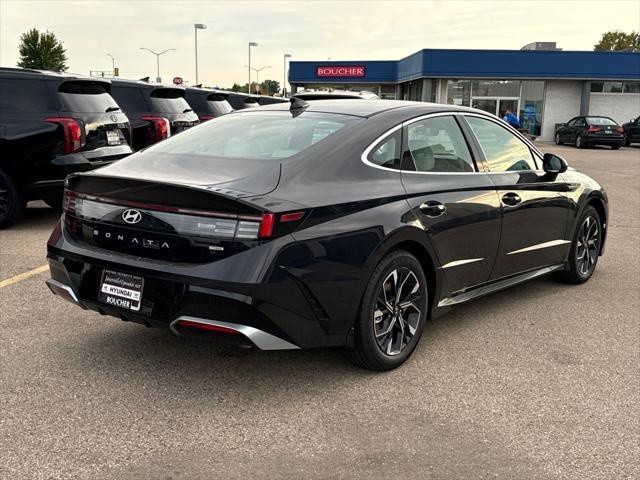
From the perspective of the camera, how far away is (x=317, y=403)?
11.2 feet

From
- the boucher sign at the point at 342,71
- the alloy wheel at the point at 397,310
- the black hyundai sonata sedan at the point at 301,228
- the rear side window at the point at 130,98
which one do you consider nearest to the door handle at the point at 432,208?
the black hyundai sonata sedan at the point at 301,228

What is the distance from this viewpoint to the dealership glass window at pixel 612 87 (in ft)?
125

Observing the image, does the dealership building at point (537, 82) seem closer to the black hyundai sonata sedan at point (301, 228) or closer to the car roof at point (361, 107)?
the car roof at point (361, 107)

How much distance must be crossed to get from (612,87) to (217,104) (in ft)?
105

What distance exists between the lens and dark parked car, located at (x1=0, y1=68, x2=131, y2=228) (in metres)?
7.41

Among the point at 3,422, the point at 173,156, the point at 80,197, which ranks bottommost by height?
the point at 3,422

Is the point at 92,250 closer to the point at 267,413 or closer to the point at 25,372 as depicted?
the point at 25,372

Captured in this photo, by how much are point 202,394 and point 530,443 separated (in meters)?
1.69

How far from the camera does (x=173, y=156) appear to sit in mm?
3855

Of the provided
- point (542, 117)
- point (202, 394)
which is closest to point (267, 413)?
point (202, 394)

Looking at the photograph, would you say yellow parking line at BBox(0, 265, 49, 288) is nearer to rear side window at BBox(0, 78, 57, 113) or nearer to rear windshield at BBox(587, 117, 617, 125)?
rear side window at BBox(0, 78, 57, 113)

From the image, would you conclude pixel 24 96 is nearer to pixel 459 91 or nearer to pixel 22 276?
pixel 22 276

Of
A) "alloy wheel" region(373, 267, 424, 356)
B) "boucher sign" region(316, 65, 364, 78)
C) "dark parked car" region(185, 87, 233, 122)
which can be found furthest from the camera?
"boucher sign" region(316, 65, 364, 78)

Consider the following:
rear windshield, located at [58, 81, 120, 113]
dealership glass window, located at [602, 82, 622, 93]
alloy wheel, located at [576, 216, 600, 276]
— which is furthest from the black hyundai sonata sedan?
dealership glass window, located at [602, 82, 622, 93]
